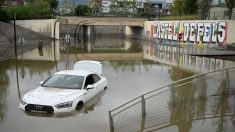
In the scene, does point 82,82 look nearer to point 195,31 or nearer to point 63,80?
point 63,80

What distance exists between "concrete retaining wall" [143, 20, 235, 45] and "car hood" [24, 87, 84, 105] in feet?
107

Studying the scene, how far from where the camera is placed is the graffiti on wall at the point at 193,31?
154 feet

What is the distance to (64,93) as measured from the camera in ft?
49.1

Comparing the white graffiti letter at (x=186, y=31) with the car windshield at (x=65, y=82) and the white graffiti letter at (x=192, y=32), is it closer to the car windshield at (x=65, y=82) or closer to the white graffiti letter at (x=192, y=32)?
the white graffiti letter at (x=192, y=32)

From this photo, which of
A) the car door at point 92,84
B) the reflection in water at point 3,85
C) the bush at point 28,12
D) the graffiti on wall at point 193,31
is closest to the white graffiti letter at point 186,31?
the graffiti on wall at point 193,31

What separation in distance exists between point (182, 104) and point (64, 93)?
4.51 m

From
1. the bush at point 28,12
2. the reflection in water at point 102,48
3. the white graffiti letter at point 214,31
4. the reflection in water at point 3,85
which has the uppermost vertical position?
the bush at point 28,12

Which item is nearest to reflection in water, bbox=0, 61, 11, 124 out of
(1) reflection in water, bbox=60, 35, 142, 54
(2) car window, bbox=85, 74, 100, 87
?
(2) car window, bbox=85, 74, 100, 87

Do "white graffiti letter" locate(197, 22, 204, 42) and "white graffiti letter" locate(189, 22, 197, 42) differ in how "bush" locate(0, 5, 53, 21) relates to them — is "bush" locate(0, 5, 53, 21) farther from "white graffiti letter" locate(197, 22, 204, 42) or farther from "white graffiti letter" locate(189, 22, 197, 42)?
"white graffiti letter" locate(197, 22, 204, 42)

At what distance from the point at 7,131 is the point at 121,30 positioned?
99702 mm

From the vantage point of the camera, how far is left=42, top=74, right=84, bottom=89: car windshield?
16.2 m

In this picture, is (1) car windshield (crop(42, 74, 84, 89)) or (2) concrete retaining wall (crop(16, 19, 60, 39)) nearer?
(1) car windshield (crop(42, 74, 84, 89))

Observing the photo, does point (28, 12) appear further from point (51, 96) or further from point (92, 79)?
point (51, 96)

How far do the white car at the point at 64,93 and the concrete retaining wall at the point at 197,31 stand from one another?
1192 inches
